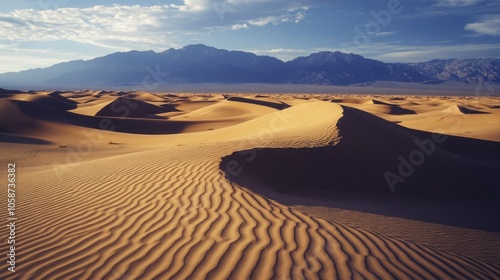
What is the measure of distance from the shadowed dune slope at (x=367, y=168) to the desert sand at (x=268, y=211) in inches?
1.7

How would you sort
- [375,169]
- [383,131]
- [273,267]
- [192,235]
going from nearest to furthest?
[273,267] < [192,235] < [375,169] < [383,131]

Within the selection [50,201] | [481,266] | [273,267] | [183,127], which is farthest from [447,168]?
[183,127]

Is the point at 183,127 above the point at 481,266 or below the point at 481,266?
below

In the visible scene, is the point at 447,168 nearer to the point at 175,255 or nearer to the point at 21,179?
the point at 175,255

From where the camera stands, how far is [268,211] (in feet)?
17.0

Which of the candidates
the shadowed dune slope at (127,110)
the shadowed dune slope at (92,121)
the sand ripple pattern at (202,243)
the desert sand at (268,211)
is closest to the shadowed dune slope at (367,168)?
the desert sand at (268,211)

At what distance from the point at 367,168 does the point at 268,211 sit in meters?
5.78

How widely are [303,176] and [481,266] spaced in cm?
483

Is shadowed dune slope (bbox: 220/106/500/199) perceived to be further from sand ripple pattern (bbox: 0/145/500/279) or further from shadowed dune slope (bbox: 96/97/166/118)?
shadowed dune slope (bbox: 96/97/166/118)

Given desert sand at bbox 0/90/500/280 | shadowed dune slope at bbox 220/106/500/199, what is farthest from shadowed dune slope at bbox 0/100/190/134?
shadowed dune slope at bbox 220/106/500/199

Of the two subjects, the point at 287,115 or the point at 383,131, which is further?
the point at 287,115

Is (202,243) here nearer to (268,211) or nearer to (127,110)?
(268,211)

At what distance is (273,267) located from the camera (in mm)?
3539

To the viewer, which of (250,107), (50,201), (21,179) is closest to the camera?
(50,201)
